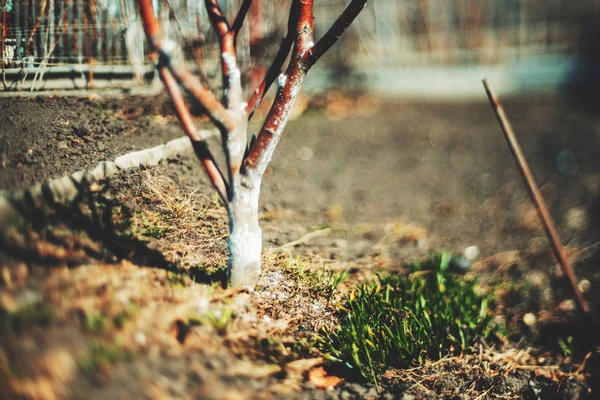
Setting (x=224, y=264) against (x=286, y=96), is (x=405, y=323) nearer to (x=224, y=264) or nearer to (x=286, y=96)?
(x=224, y=264)

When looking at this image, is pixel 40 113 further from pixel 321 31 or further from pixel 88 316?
pixel 321 31

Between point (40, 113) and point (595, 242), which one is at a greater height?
point (40, 113)

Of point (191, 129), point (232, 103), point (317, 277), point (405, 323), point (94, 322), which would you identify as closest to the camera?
point (94, 322)

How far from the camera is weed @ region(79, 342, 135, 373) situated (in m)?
1.32

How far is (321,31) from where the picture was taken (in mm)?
6848

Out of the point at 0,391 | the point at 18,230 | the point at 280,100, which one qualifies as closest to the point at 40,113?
the point at 18,230

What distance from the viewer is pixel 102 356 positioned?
137cm

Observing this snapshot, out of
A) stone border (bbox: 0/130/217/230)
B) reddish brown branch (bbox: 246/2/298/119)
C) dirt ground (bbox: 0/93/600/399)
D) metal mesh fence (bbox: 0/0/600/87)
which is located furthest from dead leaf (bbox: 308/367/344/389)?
metal mesh fence (bbox: 0/0/600/87)

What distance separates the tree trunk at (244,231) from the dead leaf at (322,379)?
486 millimetres

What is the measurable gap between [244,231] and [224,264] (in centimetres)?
31

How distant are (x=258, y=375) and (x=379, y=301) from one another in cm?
79

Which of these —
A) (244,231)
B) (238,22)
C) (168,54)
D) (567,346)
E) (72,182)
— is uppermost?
(238,22)

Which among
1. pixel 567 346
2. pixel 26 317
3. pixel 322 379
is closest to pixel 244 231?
pixel 322 379

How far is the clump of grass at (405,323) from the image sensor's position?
2.02 m
